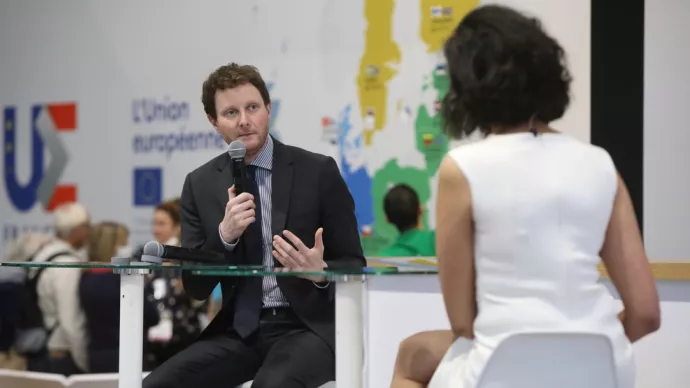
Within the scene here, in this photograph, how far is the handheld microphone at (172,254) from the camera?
1992 millimetres

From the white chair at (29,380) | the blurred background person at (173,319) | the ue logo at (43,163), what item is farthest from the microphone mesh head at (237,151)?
the ue logo at (43,163)

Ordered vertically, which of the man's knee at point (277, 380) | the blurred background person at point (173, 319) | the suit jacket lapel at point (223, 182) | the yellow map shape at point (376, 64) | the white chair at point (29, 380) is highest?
the yellow map shape at point (376, 64)

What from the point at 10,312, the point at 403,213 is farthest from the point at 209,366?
the point at 403,213

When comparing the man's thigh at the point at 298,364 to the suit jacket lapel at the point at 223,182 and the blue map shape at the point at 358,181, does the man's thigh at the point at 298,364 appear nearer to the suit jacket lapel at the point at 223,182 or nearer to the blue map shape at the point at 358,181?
the suit jacket lapel at the point at 223,182

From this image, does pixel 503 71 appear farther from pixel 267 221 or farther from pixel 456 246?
pixel 267 221

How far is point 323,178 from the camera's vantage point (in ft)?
8.23

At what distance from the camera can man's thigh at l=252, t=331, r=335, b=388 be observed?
7.07 feet

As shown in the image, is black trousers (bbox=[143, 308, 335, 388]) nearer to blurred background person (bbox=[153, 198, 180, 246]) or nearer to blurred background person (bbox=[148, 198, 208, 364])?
blurred background person (bbox=[148, 198, 208, 364])

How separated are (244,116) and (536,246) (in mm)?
1233

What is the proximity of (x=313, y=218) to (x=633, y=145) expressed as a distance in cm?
315

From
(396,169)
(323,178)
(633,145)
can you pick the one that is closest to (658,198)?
(633,145)

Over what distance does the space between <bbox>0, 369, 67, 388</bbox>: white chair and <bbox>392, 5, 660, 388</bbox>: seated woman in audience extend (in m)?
2.82

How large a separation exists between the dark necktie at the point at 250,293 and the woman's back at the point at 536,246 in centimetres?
92

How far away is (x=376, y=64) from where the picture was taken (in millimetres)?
5543
